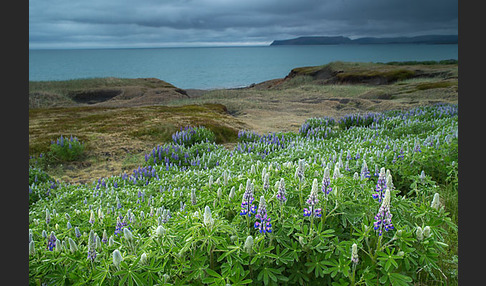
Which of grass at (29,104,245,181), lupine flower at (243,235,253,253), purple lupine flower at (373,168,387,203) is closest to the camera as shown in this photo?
lupine flower at (243,235,253,253)

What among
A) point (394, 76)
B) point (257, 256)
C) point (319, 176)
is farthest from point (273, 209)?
point (394, 76)

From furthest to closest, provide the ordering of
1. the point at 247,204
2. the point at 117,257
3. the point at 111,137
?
the point at 111,137 → the point at 247,204 → the point at 117,257

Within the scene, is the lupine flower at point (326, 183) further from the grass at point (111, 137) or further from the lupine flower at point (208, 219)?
the grass at point (111, 137)

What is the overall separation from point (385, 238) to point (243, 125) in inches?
532

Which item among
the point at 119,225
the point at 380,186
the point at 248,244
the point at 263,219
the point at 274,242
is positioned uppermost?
the point at 380,186

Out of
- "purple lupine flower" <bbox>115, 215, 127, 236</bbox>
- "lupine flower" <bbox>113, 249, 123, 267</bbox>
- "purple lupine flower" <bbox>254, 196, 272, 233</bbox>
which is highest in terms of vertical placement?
"purple lupine flower" <bbox>254, 196, 272, 233</bbox>

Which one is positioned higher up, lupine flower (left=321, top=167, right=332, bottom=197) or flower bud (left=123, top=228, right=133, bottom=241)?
lupine flower (left=321, top=167, right=332, bottom=197)

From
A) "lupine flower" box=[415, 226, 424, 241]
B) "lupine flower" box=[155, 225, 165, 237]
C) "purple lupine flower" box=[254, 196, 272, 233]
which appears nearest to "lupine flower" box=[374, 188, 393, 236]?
"lupine flower" box=[415, 226, 424, 241]

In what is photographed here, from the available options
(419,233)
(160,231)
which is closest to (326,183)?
(419,233)

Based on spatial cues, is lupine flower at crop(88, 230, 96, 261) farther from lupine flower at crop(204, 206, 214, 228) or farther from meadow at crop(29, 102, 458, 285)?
lupine flower at crop(204, 206, 214, 228)

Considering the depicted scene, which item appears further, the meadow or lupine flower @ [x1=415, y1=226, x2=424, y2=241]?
lupine flower @ [x1=415, y1=226, x2=424, y2=241]

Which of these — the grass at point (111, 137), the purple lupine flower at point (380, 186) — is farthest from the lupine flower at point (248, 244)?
the grass at point (111, 137)

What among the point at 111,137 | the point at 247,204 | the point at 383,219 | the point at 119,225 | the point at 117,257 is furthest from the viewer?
the point at 111,137

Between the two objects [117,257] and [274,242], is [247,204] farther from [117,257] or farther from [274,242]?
[117,257]
